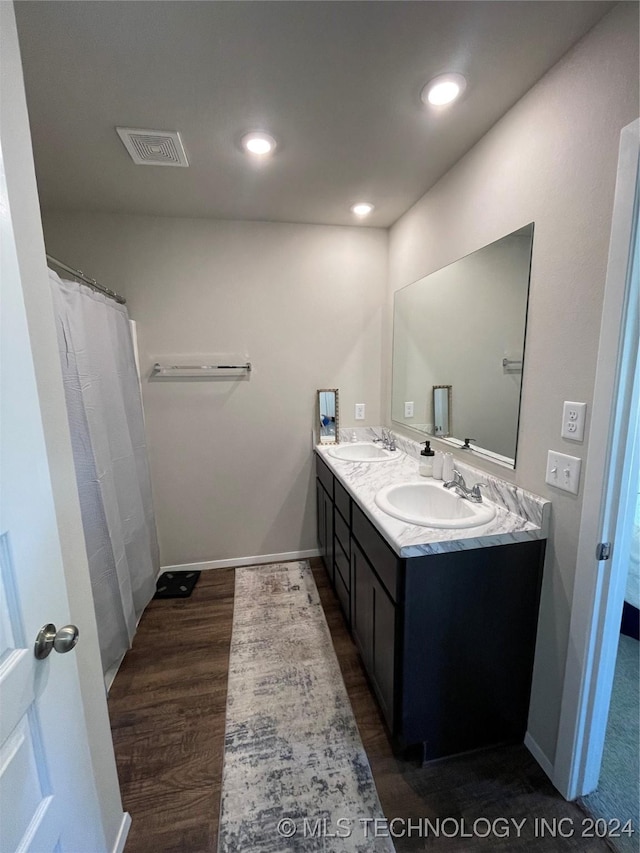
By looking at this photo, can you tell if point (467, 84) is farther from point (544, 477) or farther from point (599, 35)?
point (544, 477)

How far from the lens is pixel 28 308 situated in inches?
30.9

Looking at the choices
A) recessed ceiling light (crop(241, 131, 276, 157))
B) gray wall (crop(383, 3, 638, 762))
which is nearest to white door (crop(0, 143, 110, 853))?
recessed ceiling light (crop(241, 131, 276, 157))

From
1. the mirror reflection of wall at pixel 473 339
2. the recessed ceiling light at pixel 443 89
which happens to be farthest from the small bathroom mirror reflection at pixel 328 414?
the recessed ceiling light at pixel 443 89

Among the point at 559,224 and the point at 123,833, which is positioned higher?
the point at 559,224

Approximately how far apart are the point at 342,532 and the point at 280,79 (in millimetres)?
1924

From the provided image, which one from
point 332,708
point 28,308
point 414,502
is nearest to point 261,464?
point 414,502

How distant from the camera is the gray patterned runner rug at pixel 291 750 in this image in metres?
1.15

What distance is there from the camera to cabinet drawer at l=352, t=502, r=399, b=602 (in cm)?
125

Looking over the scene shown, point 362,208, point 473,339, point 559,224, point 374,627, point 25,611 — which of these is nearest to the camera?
point 25,611

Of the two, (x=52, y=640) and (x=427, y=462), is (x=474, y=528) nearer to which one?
(x=427, y=462)

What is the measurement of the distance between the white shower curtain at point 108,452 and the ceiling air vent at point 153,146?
643 millimetres

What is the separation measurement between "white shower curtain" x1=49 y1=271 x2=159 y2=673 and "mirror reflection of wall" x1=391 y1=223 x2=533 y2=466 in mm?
1723

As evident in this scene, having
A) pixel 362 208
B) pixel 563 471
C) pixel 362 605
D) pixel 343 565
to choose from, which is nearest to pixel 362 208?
pixel 362 208

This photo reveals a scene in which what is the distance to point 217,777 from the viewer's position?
132 cm
